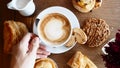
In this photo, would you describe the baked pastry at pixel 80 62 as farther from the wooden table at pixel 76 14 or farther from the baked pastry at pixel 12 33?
the baked pastry at pixel 12 33

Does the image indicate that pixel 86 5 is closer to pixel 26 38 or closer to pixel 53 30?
pixel 53 30

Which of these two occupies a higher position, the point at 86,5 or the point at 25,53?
the point at 86,5

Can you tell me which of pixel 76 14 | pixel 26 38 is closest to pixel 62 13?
pixel 76 14

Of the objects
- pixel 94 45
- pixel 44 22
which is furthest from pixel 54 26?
pixel 94 45

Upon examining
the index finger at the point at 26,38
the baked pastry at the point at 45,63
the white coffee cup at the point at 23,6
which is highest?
the white coffee cup at the point at 23,6

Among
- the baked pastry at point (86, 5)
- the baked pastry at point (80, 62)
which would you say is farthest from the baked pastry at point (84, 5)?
the baked pastry at point (80, 62)

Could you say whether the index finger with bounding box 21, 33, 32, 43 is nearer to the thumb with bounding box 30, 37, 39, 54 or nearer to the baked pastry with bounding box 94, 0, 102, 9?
the thumb with bounding box 30, 37, 39, 54

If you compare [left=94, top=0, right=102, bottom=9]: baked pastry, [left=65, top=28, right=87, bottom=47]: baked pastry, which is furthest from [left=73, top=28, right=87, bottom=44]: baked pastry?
[left=94, top=0, right=102, bottom=9]: baked pastry
